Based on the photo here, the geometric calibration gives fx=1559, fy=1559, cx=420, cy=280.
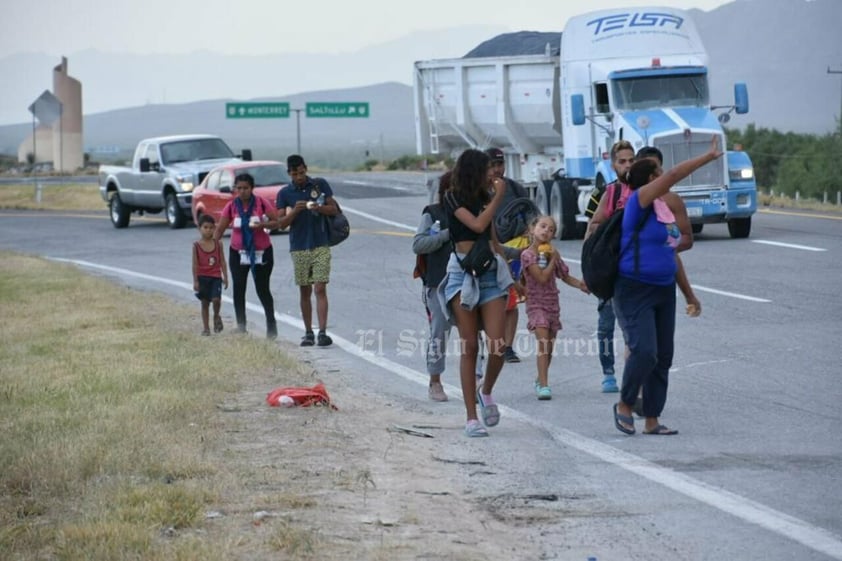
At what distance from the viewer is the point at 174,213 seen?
35.5 meters

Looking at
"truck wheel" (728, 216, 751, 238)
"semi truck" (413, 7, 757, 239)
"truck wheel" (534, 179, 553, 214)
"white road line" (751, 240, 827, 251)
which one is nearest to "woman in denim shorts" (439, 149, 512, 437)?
"white road line" (751, 240, 827, 251)

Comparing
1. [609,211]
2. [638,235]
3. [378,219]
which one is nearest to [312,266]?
[609,211]

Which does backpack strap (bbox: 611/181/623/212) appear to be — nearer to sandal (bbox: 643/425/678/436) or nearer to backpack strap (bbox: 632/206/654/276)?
backpack strap (bbox: 632/206/654/276)

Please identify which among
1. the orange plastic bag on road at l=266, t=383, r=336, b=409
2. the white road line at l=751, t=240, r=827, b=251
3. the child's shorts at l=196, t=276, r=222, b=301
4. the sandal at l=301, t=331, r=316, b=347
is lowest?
the orange plastic bag on road at l=266, t=383, r=336, b=409

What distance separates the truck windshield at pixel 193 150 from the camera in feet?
121

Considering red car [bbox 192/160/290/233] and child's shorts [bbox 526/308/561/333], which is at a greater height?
red car [bbox 192/160/290/233]

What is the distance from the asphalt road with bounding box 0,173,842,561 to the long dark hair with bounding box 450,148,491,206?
4.96 feet

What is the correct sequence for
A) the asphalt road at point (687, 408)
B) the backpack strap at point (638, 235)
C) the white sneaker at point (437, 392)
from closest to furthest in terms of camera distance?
1. the asphalt road at point (687, 408)
2. the backpack strap at point (638, 235)
3. the white sneaker at point (437, 392)

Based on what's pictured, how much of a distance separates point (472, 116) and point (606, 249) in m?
20.5

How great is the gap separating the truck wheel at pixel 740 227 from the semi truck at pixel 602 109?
17 mm

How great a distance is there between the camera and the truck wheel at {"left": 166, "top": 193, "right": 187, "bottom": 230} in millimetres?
35438

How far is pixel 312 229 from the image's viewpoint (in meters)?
14.9

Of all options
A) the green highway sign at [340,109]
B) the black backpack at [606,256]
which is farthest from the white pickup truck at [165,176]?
the green highway sign at [340,109]

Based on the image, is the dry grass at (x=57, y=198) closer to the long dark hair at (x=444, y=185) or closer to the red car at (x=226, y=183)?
the red car at (x=226, y=183)
